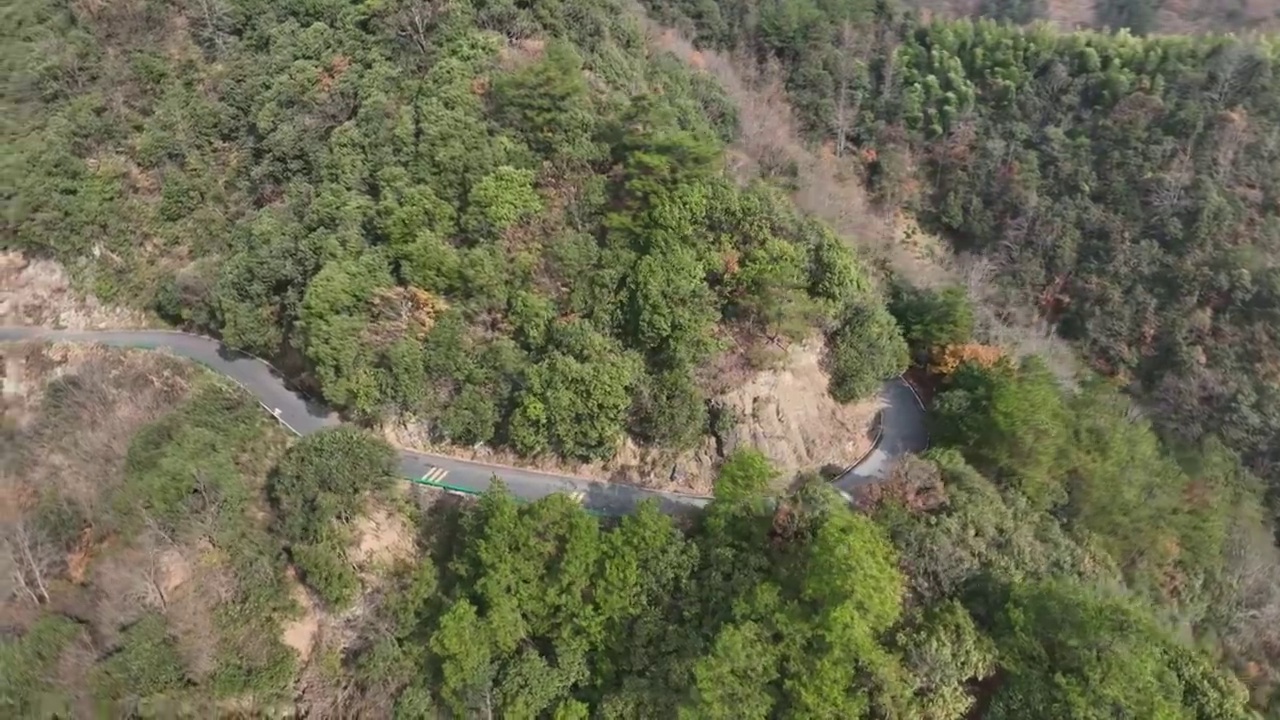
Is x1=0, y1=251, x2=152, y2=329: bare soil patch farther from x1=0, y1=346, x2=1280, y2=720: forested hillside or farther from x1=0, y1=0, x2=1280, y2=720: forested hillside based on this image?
x1=0, y1=346, x2=1280, y2=720: forested hillside

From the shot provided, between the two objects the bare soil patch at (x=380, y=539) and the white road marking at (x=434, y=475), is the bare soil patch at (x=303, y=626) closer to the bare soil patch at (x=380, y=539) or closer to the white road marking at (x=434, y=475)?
the bare soil patch at (x=380, y=539)

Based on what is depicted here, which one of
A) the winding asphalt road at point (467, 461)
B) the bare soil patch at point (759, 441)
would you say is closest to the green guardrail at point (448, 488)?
the winding asphalt road at point (467, 461)

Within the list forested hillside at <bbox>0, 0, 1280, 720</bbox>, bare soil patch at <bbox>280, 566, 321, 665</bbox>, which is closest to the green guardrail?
forested hillside at <bbox>0, 0, 1280, 720</bbox>

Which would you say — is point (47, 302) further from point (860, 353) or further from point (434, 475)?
point (860, 353)

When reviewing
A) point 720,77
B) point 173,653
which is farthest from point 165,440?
point 720,77

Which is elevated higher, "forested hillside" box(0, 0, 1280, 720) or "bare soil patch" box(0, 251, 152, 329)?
"forested hillside" box(0, 0, 1280, 720)

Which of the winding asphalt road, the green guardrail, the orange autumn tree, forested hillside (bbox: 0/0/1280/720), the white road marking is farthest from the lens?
the orange autumn tree

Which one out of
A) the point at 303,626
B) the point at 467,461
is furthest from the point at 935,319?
the point at 303,626
